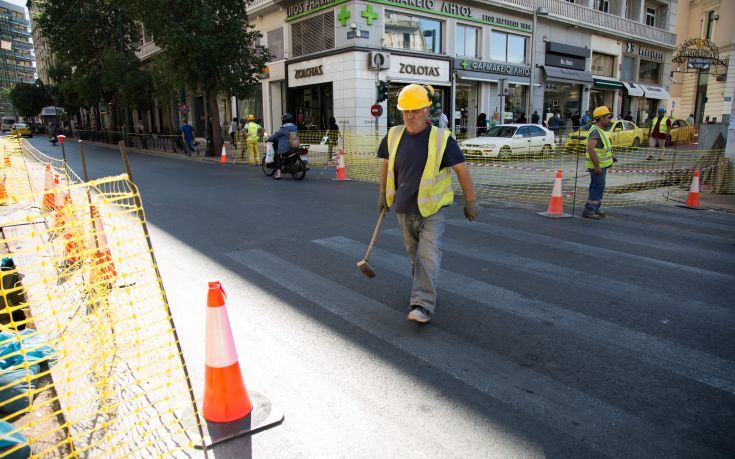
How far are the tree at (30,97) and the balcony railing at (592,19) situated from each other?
7088cm

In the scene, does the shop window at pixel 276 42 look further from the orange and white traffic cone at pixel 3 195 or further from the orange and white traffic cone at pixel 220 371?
the orange and white traffic cone at pixel 220 371

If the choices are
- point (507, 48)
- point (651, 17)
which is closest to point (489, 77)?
point (507, 48)

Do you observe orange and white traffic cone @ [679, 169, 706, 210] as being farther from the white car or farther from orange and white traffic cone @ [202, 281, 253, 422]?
orange and white traffic cone @ [202, 281, 253, 422]

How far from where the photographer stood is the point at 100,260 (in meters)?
4.68

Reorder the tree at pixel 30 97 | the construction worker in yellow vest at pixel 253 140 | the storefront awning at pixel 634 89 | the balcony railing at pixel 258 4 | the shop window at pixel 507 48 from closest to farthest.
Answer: the construction worker in yellow vest at pixel 253 140, the balcony railing at pixel 258 4, the shop window at pixel 507 48, the storefront awning at pixel 634 89, the tree at pixel 30 97

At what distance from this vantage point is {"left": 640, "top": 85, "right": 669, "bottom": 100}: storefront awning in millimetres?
38091

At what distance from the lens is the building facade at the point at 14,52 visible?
145375 millimetres

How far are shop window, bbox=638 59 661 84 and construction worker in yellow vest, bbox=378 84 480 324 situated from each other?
41205 millimetres

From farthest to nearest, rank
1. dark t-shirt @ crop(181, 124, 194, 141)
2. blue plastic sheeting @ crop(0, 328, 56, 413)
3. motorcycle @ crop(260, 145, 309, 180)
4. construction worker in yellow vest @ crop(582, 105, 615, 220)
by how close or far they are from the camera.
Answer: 1. dark t-shirt @ crop(181, 124, 194, 141)
2. motorcycle @ crop(260, 145, 309, 180)
3. construction worker in yellow vest @ crop(582, 105, 615, 220)
4. blue plastic sheeting @ crop(0, 328, 56, 413)

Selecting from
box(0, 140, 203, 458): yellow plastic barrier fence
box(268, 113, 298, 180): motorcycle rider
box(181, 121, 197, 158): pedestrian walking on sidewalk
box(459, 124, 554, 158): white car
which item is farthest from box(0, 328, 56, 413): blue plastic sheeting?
box(181, 121, 197, 158): pedestrian walking on sidewalk

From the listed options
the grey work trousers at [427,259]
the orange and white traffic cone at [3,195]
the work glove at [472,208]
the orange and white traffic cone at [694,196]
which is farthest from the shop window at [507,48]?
the grey work trousers at [427,259]

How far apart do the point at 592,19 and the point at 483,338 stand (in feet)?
117

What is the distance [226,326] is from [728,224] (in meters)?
8.92

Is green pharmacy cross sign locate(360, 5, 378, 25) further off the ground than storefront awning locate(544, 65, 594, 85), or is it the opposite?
green pharmacy cross sign locate(360, 5, 378, 25)
